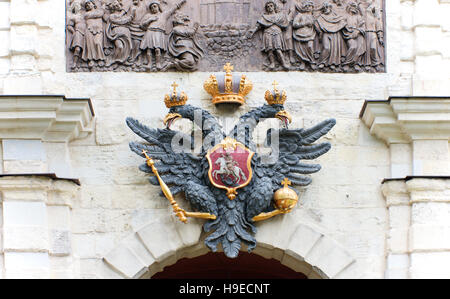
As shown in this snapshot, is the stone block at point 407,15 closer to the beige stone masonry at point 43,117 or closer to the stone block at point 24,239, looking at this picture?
the beige stone masonry at point 43,117

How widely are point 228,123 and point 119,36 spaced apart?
132 centimetres

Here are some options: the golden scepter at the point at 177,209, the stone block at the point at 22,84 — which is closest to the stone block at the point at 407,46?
the golden scepter at the point at 177,209

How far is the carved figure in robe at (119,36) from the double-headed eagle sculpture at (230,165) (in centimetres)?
73

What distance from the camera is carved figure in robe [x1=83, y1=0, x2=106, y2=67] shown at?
1267 cm

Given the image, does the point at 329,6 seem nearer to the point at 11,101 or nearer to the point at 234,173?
the point at 234,173

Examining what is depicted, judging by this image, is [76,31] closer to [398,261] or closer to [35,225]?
[35,225]

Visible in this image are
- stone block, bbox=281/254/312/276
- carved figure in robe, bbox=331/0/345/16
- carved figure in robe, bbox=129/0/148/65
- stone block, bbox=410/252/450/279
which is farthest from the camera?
carved figure in robe, bbox=331/0/345/16

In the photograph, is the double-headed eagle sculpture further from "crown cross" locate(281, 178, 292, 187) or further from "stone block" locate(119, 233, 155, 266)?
"stone block" locate(119, 233, 155, 266)

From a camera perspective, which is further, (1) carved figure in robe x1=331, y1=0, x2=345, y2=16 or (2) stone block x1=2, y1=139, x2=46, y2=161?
(1) carved figure in robe x1=331, y1=0, x2=345, y2=16

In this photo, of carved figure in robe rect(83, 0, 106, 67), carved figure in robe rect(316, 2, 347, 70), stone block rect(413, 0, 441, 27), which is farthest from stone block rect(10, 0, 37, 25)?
stone block rect(413, 0, 441, 27)

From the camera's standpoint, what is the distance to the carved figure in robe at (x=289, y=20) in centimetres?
1270

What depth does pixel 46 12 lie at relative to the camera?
41.9 feet

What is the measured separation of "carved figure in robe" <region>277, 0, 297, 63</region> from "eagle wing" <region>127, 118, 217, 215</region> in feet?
4.21

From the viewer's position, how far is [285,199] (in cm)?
1208
